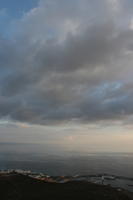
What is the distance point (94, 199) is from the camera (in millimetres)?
34094

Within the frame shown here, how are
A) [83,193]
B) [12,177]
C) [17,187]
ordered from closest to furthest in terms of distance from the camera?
[83,193] → [17,187] → [12,177]

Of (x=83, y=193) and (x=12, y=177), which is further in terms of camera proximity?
(x=12, y=177)

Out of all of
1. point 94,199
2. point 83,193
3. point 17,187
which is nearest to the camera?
point 94,199

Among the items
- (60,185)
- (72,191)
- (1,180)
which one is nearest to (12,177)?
(1,180)

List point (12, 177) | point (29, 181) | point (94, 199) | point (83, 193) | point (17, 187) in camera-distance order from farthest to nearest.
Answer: point (12, 177), point (29, 181), point (17, 187), point (83, 193), point (94, 199)

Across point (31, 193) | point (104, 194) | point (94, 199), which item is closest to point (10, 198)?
point (31, 193)

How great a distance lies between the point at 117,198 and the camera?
35.4 m

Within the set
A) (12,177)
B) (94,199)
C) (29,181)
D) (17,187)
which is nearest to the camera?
(94,199)

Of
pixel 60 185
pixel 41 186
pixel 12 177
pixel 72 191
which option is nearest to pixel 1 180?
Answer: pixel 12 177

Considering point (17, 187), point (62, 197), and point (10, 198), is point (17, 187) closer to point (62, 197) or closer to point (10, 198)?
point (10, 198)

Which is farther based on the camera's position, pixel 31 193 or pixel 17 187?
pixel 17 187

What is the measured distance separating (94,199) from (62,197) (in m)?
5.19

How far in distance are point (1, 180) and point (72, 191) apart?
1613cm

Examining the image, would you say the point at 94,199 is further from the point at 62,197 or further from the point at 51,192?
the point at 51,192
